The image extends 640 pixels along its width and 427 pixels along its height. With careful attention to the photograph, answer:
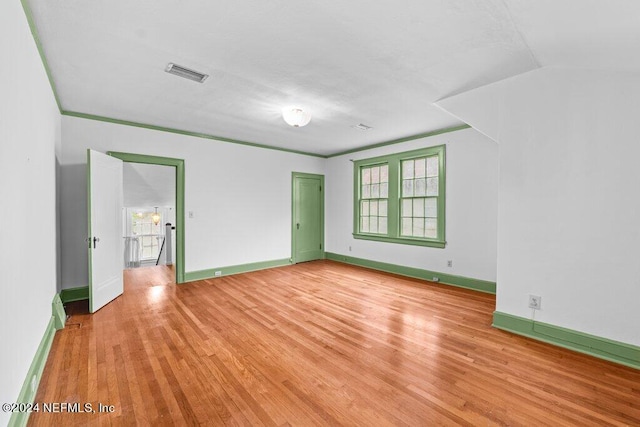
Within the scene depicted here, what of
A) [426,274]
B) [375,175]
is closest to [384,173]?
[375,175]

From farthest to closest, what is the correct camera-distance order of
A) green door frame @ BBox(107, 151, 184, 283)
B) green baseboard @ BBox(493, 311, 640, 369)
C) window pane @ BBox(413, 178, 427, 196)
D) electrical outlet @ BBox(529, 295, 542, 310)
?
window pane @ BBox(413, 178, 427, 196) < green door frame @ BBox(107, 151, 184, 283) < electrical outlet @ BBox(529, 295, 542, 310) < green baseboard @ BBox(493, 311, 640, 369)

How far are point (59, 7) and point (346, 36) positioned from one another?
6.56ft

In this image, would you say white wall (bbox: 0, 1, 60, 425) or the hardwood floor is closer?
white wall (bbox: 0, 1, 60, 425)

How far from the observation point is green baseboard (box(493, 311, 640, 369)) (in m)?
2.31

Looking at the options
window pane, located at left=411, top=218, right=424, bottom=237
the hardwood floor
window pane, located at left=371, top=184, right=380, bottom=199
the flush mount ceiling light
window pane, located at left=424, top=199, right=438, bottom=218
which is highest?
the flush mount ceiling light

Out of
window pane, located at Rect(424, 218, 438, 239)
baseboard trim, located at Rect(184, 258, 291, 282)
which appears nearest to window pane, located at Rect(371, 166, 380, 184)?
window pane, located at Rect(424, 218, 438, 239)

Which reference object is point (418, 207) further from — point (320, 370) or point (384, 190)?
point (320, 370)

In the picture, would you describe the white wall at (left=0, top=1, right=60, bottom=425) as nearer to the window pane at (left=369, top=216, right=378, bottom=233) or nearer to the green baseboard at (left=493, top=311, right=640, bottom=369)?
the green baseboard at (left=493, top=311, right=640, bottom=369)

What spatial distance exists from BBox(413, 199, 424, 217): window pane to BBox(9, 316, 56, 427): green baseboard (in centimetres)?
522

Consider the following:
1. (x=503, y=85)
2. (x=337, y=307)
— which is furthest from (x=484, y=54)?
(x=337, y=307)

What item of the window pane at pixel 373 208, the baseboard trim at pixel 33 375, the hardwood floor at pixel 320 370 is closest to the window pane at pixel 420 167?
the window pane at pixel 373 208

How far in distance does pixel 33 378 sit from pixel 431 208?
5.26 m

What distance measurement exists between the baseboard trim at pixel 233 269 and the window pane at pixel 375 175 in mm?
2641

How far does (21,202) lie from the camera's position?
178 centimetres
